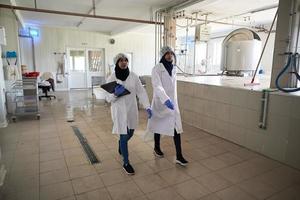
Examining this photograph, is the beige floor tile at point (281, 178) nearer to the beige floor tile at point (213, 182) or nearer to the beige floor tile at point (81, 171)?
the beige floor tile at point (213, 182)

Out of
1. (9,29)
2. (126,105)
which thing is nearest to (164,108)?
(126,105)

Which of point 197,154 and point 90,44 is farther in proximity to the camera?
point 90,44

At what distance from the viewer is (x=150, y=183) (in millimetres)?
2059

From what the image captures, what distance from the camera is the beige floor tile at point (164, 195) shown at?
1.83 metres

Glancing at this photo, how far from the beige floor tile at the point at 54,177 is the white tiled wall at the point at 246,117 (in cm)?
238

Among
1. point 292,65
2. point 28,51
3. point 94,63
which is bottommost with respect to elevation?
point 292,65

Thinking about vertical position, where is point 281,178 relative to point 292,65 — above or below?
below

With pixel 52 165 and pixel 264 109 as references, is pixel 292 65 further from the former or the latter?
pixel 52 165

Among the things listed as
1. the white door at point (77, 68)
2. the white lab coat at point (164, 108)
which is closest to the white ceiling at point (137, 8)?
the white door at point (77, 68)

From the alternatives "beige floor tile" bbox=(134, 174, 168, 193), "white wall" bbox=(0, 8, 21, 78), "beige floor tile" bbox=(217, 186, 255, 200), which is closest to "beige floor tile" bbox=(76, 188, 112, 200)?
"beige floor tile" bbox=(134, 174, 168, 193)

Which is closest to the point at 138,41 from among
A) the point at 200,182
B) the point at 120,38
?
the point at 120,38

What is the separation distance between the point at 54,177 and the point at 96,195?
0.61m

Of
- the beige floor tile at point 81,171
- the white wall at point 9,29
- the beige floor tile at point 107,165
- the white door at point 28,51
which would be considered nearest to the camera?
the beige floor tile at point 81,171

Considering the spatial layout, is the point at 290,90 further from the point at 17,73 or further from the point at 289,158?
the point at 17,73
